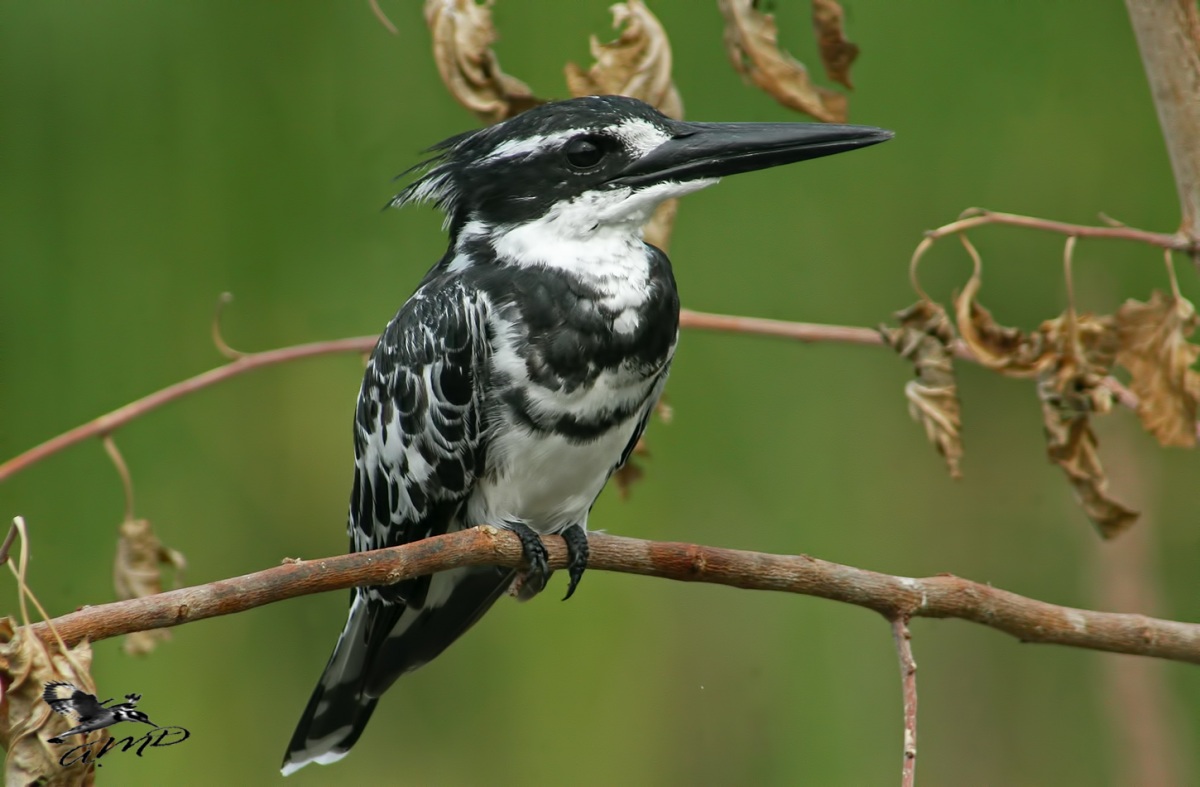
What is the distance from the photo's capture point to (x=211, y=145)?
381cm

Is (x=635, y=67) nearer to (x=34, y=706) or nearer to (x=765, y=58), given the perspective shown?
(x=765, y=58)

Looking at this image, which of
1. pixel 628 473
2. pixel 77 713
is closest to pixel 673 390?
pixel 628 473

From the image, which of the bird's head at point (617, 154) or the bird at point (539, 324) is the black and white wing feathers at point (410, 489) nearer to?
the bird at point (539, 324)

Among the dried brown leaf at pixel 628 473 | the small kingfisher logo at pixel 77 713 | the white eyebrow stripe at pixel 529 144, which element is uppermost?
the white eyebrow stripe at pixel 529 144

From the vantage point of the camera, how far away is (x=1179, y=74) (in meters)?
1.83

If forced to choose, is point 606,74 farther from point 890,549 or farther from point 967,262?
point 890,549

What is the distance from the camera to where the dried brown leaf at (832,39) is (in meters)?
2.05

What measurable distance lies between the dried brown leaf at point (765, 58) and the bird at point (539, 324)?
54 millimetres

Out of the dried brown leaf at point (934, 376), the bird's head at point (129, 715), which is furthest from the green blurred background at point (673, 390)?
the bird's head at point (129, 715)

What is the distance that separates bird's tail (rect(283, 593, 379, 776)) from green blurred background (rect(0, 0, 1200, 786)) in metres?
0.92

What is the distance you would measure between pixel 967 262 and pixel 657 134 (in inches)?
59.9

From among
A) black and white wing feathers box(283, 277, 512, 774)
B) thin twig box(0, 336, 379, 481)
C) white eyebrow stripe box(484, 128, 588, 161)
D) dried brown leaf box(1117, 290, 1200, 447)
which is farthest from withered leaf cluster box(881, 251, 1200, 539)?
thin twig box(0, 336, 379, 481)

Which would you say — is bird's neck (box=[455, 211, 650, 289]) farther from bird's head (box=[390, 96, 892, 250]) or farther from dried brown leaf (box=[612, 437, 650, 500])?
dried brown leaf (box=[612, 437, 650, 500])

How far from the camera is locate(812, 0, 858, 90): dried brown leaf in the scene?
80.7 inches
